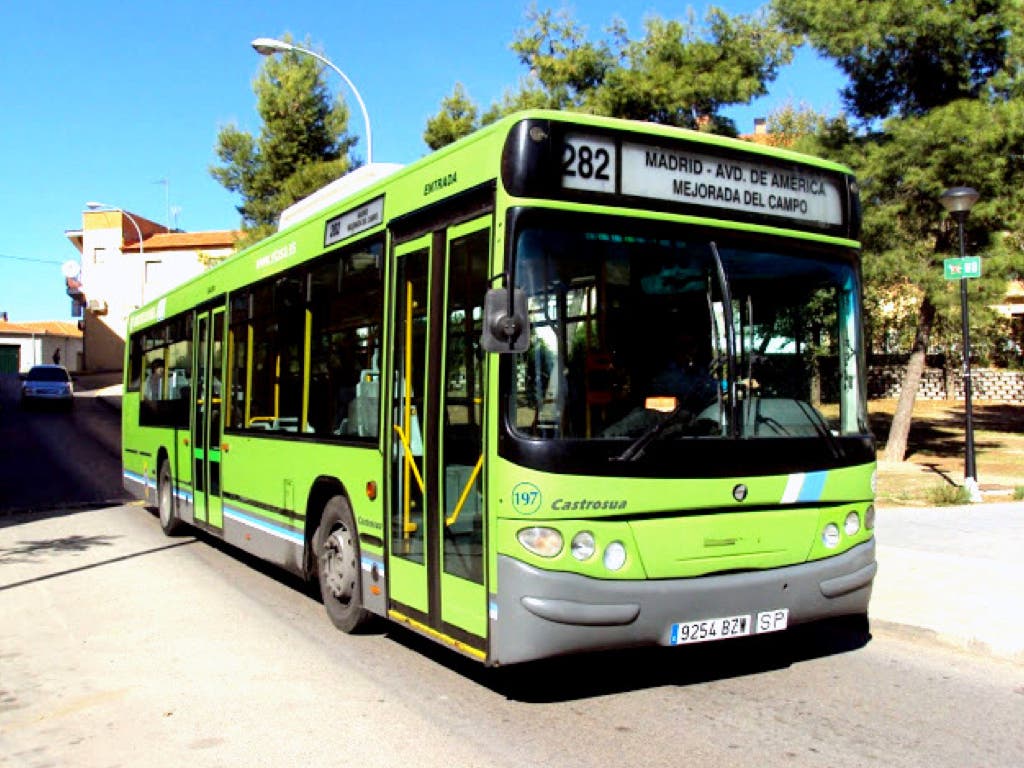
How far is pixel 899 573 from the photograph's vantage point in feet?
29.6

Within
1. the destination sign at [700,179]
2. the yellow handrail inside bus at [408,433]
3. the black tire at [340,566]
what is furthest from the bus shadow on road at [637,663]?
the destination sign at [700,179]

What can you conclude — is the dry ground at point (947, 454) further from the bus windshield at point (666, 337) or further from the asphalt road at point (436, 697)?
the bus windshield at point (666, 337)

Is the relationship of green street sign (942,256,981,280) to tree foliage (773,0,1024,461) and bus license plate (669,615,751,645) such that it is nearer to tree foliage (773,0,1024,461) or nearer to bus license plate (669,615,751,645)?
tree foliage (773,0,1024,461)

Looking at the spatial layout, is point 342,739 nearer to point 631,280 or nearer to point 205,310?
point 631,280

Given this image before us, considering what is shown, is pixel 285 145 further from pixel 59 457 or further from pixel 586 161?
pixel 586 161

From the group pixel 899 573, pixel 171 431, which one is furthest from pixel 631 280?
pixel 171 431

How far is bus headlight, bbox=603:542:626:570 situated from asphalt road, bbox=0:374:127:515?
1367 cm

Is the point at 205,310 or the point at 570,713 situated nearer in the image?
the point at 570,713

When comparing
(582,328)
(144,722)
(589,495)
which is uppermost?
(582,328)

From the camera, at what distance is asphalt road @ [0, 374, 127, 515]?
1766cm

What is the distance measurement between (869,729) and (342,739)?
2696 mm

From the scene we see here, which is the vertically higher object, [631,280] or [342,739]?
[631,280]

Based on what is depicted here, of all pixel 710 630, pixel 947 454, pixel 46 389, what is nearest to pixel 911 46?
pixel 947 454

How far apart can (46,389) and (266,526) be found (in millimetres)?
34417
